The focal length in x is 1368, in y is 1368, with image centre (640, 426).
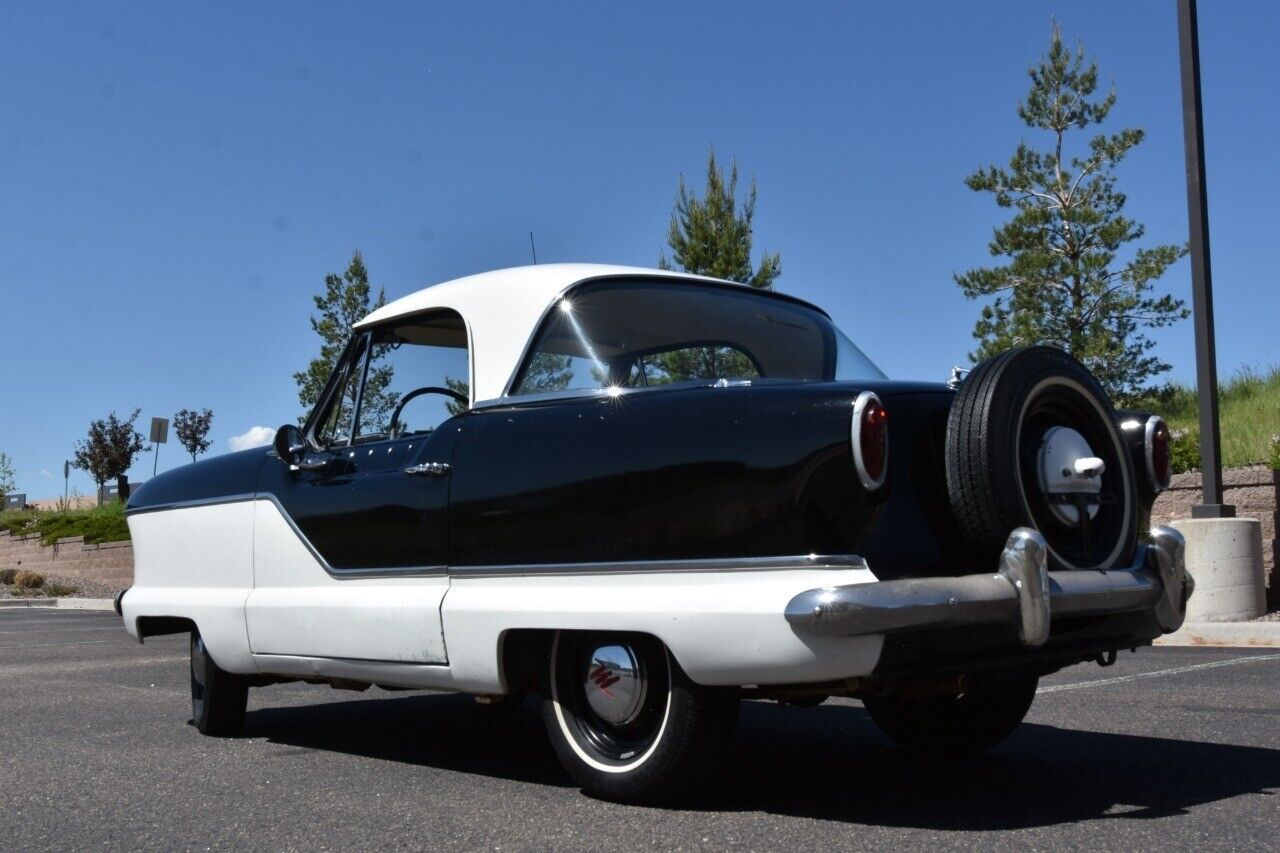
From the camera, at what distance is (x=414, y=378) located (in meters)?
5.40

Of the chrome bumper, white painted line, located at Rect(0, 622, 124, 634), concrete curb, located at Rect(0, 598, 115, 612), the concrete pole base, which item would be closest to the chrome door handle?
the chrome bumper

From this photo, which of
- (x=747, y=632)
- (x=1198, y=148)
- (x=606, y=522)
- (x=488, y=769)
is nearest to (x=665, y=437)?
(x=606, y=522)

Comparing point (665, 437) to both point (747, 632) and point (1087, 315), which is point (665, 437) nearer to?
point (747, 632)

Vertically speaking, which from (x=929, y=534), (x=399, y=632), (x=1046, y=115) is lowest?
(x=399, y=632)

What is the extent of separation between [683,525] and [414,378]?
1.91m

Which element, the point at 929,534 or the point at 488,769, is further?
the point at 488,769

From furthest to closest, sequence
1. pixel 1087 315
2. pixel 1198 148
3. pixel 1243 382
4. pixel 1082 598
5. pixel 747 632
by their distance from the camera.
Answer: pixel 1087 315, pixel 1243 382, pixel 1198 148, pixel 1082 598, pixel 747 632

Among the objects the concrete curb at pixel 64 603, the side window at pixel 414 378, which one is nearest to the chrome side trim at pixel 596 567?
the side window at pixel 414 378

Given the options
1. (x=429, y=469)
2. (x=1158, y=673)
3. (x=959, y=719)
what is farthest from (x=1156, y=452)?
(x=1158, y=673)

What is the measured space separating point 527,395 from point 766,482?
3.75 ft

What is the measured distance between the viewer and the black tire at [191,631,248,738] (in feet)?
19.6

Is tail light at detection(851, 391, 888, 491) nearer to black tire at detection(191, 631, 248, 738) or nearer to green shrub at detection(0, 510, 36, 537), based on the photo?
black tire at detection(191, 631, 248, 738)

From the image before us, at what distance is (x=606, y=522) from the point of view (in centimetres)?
405

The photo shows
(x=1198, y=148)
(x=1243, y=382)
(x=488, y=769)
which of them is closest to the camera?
(x=488, y=769)
